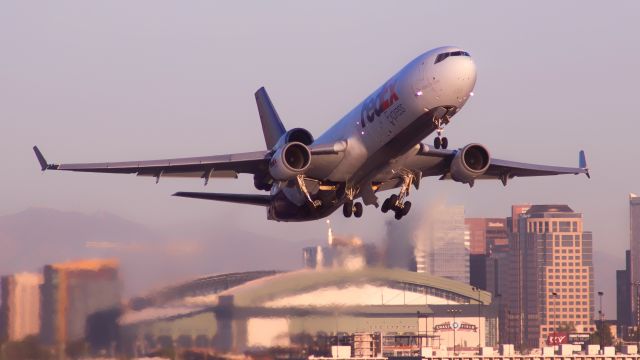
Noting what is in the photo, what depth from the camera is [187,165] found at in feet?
186

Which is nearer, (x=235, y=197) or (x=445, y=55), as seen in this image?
(x=445, y=55)

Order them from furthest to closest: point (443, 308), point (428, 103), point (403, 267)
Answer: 1. point (443, 308)
2. point (403, 267)
3. point (428, 103)

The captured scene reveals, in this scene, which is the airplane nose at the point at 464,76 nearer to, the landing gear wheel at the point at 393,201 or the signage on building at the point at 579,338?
the landing gear wheel at the point at 393,201

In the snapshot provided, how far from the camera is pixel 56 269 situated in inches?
2333

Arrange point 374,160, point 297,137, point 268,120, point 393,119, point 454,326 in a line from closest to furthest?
point 393,119 → point 374,160 → point 297,137 → point 268,120 → point 454,326

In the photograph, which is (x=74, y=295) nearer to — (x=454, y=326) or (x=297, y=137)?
(x=297, y=137)

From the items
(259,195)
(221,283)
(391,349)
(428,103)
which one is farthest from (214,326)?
(391,349)

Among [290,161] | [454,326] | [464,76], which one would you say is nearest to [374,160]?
[290,161]

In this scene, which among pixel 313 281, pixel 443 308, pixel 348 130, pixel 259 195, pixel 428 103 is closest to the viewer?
pixel 428 103

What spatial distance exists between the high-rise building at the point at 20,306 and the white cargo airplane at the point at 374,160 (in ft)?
20.4

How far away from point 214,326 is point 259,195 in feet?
20.9

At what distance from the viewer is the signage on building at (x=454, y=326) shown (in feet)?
444

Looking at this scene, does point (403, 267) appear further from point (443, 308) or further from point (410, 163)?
point (443, 308)

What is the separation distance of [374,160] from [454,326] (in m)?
83.7
